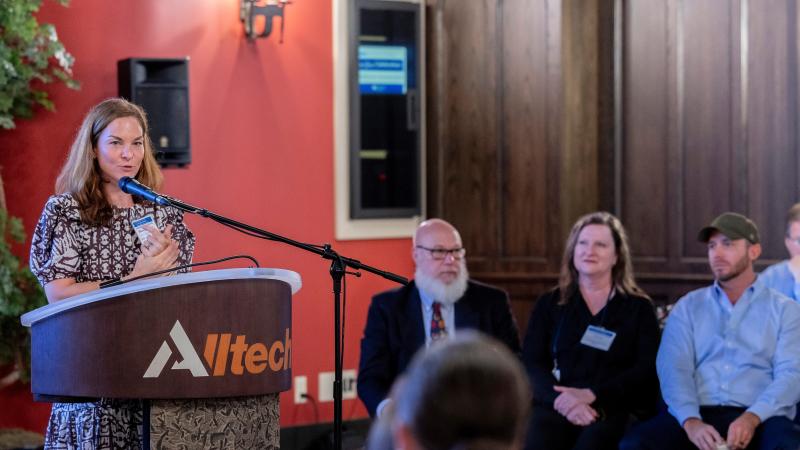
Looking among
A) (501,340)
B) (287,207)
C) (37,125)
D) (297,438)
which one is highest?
(37,125)

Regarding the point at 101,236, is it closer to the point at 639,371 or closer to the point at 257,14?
the point at 639,371

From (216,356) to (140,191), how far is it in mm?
445

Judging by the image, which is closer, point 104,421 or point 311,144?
point 104,421

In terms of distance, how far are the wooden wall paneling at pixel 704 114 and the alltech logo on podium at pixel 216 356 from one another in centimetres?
388

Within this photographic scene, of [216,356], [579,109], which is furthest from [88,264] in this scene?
[579,109]

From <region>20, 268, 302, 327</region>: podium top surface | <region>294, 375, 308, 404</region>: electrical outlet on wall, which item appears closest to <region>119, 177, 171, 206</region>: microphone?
<region>20, 268, 302, 327</region>: podium top surface

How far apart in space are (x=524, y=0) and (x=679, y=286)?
184cm

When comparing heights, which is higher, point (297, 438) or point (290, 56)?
point (290, 56)

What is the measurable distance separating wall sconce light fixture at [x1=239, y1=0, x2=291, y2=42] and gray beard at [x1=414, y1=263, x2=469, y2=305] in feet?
6.25

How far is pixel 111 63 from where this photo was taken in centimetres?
514

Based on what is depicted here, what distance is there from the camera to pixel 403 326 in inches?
170

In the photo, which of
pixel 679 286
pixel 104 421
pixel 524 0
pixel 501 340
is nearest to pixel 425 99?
pixel 524 0

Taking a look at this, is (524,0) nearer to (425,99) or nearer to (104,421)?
(425,99)

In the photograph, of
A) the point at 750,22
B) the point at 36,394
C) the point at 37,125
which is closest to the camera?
the point at 36,394
